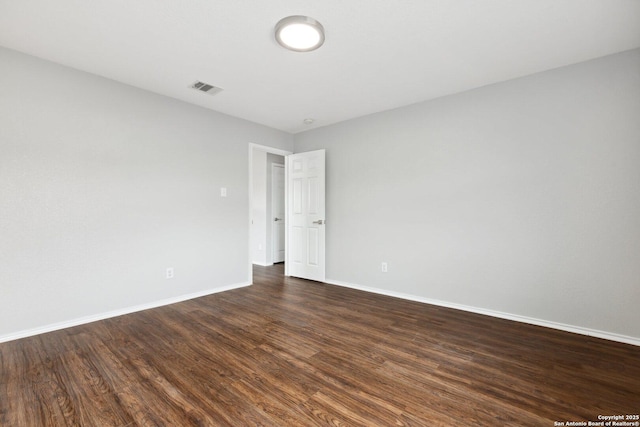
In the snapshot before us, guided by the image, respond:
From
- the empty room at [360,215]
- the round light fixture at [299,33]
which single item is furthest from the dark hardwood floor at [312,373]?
the round light fixture at [299,33]

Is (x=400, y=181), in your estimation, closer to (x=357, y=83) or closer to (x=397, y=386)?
(x=357, y=83)

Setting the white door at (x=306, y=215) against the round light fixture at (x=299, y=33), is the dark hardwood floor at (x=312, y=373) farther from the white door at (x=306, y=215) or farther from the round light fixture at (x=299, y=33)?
the round light fixture at (x=299, y=33)

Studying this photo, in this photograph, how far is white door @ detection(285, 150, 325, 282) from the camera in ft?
14.9

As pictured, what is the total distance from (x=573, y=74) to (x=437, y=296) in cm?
269

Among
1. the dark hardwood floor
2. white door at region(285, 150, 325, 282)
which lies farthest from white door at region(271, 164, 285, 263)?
the dark hardwood floor

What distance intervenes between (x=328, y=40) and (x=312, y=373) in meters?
2.61

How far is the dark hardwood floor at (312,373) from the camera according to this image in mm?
1591

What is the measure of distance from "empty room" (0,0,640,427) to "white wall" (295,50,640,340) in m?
0.02

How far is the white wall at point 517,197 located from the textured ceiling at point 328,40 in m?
0.35

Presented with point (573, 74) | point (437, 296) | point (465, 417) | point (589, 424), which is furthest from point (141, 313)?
point (573, 74)

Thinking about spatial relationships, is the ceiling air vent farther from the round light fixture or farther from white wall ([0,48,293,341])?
the round light fixture

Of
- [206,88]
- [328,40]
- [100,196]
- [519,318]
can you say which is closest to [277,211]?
[206,88]

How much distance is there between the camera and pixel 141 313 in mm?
3141

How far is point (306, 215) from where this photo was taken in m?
4.75
